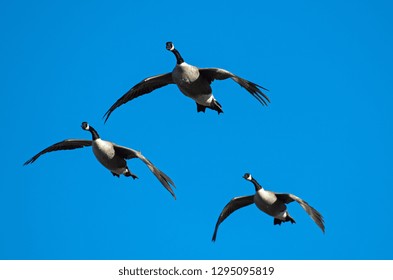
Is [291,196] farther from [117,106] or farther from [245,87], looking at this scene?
[117,106]

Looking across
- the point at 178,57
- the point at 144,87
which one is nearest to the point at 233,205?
the point at 144,87

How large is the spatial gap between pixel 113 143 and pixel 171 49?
8.46ft

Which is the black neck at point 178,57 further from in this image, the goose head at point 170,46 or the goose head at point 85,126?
the goose head at point 85,126

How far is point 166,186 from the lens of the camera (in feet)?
52.7

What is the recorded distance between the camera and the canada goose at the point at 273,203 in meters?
18.1

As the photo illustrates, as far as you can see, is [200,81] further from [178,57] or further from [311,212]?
[311,212]

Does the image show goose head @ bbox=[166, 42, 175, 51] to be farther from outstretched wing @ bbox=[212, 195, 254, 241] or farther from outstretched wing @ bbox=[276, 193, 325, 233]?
outstretched wing @ bbox=[276, 193, 325, 233]

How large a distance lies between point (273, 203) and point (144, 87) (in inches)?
174

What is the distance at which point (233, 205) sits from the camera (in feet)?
67.5

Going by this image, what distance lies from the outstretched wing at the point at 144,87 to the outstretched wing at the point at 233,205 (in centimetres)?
Result: 348

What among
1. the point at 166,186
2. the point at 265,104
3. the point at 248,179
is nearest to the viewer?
the point at 166,186

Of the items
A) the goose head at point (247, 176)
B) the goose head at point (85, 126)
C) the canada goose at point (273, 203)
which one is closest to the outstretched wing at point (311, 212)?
the canada goose at point (273, 203)

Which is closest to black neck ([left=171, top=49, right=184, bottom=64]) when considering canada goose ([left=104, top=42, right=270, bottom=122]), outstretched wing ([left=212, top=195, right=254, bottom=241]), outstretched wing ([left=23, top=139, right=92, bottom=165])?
canada goose ([left=104, top=42, right=270, bottom=122])
